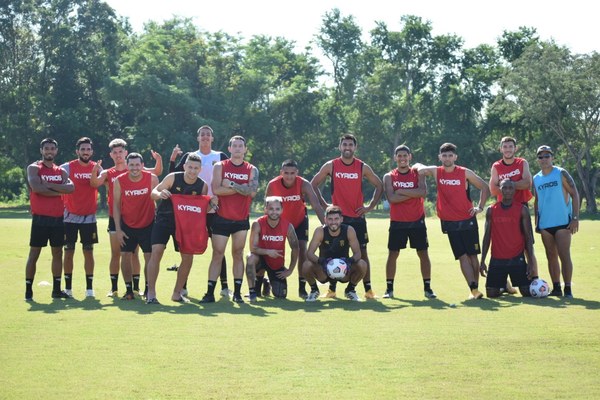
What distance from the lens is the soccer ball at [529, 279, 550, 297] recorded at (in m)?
13.5

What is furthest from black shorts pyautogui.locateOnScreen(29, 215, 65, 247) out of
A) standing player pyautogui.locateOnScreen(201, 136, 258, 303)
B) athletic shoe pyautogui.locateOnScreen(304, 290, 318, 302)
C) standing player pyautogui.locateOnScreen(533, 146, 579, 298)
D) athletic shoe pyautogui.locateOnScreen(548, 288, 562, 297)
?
athletic shoe pyautogui.locateOnScreen(548, 288, 562, 297)

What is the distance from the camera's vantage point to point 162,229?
43.6 ft

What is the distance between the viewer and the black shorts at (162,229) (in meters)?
13.2

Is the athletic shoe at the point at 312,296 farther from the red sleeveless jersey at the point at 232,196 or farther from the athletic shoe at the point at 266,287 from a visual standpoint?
the red sleeveless jersey at the point at 232,196

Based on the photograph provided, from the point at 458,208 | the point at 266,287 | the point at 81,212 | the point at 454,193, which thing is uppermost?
the point at 454,193

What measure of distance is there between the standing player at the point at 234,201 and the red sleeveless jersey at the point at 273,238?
13.3 inches

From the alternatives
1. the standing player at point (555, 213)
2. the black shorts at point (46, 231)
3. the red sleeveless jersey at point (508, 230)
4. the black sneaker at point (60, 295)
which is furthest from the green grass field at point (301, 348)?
the black shorts at point (46, 231)

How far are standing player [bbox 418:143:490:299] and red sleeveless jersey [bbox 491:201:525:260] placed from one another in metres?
0.32

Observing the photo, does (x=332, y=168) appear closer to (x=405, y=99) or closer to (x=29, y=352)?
(x=29, y=352)

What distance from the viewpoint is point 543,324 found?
10734 mm

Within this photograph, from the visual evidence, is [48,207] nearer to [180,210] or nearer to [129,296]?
[129,296]

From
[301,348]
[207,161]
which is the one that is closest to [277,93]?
[207,161]

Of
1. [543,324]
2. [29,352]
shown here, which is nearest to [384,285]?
[543,324]

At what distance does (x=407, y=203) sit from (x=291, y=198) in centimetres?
168
